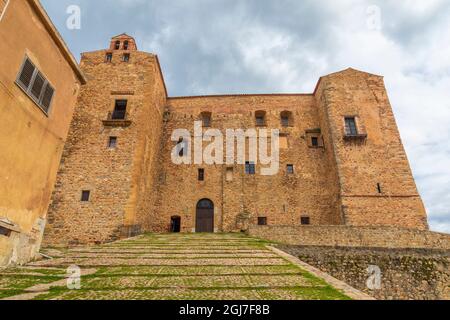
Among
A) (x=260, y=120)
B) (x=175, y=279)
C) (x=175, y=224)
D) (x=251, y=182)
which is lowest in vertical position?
(x=175, y=279)

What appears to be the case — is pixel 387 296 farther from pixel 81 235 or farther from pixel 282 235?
pixel 81 235

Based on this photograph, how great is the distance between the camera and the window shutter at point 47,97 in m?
5.80

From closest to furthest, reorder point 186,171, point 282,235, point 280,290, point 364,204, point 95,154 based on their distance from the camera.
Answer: point 280,290
point 282,235
point 95,154
point 364,204
point 186,171

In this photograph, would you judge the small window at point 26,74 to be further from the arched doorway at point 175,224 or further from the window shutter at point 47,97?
the arched doorway at point 175,224

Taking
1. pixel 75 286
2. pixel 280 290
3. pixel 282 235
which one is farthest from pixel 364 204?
pixel 75 286

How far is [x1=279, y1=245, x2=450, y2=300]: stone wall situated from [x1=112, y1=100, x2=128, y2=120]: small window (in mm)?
11200

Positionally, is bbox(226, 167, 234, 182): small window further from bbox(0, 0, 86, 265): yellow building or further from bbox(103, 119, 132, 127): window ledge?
bbox(0, 0, 86, 265): yellow building

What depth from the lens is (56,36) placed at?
6180 mm

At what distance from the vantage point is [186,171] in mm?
17672

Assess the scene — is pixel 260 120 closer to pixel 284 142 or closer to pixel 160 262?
pixel 284 142

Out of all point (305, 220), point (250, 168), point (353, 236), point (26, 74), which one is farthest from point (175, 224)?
point (26, 74)

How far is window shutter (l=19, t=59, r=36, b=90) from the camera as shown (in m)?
5.14

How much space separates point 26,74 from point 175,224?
13.1 meters

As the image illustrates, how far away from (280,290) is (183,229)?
13615 mm
